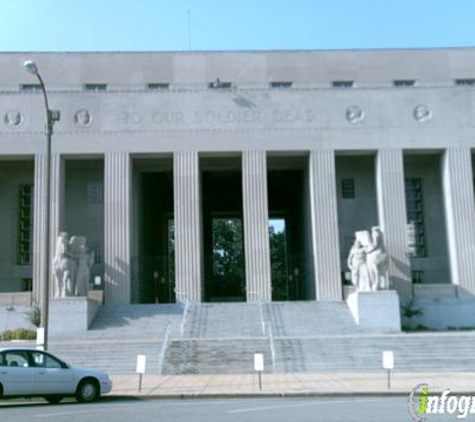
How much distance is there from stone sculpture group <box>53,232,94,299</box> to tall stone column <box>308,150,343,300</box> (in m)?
11.5

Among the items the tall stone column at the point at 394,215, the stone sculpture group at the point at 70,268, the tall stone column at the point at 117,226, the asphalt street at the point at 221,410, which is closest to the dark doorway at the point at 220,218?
the tall stone column at the point at 117,226

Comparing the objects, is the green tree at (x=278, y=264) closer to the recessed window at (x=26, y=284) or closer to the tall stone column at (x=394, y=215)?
the tall stone column at (x=394, y=215)

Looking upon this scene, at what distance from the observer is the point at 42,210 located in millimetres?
36188

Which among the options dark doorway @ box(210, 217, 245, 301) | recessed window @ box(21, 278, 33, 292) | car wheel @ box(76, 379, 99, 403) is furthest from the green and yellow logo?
dark doorway @ box(210, 217, 245, 301)

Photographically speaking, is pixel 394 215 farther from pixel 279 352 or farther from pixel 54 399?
pixel 54 399

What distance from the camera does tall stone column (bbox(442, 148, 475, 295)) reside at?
3581cm

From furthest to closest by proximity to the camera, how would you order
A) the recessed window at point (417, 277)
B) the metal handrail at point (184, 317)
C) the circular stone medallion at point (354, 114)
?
the recessed window at point (417, 277) → the circular stone medallion at point (354, 114) → the metal handrail at point (184, 317)

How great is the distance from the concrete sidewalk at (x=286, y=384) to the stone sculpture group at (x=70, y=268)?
998cm

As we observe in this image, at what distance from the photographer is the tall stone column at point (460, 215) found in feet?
117

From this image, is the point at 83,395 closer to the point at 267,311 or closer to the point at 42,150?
the point at 267,311

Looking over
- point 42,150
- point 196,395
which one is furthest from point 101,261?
point 196,395

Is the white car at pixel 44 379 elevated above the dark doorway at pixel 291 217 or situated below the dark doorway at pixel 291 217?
below

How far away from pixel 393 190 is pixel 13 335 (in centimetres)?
1989

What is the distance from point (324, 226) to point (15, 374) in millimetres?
22438
